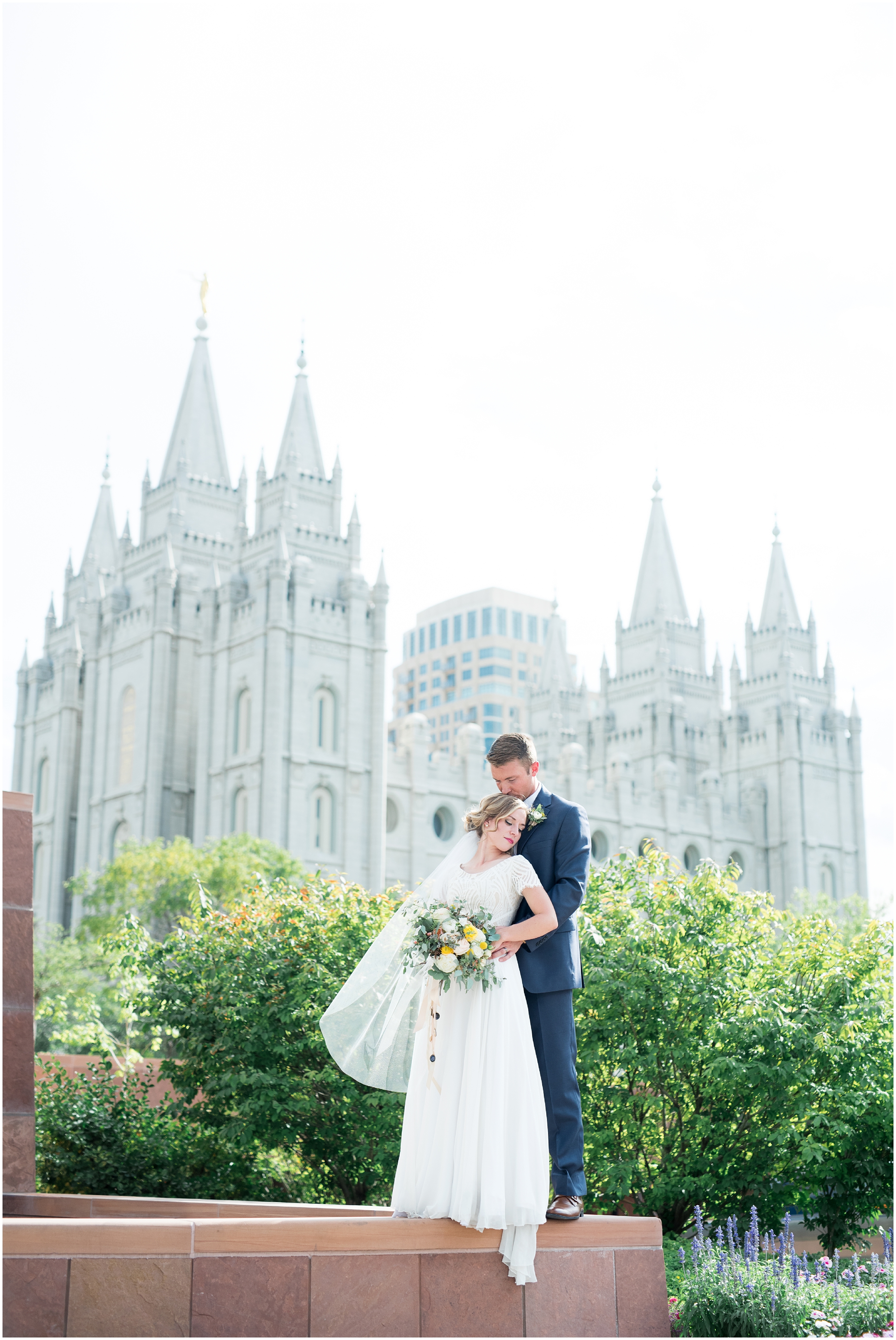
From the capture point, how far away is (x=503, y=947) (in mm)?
5750

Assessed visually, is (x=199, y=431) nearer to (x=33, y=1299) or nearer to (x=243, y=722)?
(x=243, y=722)

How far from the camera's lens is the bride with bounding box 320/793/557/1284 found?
552 centimetres

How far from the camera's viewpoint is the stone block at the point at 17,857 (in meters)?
8.59

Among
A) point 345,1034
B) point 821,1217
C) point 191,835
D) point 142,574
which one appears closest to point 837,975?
point 821,1217

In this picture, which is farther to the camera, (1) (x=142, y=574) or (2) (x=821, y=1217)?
(1) (x=142, y=574)

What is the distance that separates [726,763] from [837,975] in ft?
191

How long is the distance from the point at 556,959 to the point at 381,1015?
0.89m

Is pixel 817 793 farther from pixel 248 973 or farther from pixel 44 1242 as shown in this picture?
pixel 44 1242

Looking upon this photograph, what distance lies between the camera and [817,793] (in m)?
66.1

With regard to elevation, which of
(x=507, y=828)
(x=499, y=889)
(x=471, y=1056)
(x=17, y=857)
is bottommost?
(x=471, y=1056)

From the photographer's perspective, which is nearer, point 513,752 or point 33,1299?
point 33,1299

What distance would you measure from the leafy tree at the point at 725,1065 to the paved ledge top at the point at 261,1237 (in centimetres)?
484

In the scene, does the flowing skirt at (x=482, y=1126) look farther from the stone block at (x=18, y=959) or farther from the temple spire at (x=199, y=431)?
the temple spire at (x=199, y=431)

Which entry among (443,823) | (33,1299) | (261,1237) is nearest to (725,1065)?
(261,1237)
